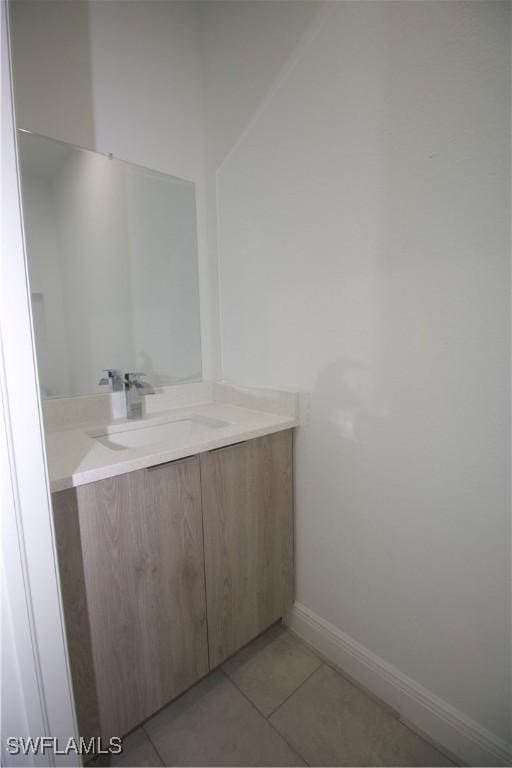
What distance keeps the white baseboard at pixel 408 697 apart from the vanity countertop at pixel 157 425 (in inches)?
32.4

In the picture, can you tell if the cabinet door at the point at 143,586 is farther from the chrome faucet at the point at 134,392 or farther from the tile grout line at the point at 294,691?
the chrome faucet at the point at 134,392

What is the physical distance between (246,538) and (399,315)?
0.90 meters

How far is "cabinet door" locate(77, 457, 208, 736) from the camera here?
35.1 inches

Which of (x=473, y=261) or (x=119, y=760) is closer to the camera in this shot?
(x=473, y=261)

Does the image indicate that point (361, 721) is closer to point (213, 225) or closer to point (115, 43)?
point (213, 225)

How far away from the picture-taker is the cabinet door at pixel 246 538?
1131 millimetres

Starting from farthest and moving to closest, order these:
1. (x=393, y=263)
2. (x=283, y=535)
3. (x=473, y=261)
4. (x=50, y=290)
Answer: (x=283, y=535) < (x=50, y=290) < (x=393, y=263) < (x=473, y=261)

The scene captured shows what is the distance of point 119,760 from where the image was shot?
3.33ft

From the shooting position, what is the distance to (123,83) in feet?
4.37

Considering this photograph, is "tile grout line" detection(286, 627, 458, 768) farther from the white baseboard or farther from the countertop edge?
the countertop edge

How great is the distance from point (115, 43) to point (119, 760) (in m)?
2.40

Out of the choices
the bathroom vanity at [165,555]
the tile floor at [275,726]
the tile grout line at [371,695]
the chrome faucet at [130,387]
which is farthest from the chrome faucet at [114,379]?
the tile grout line at [371,695]

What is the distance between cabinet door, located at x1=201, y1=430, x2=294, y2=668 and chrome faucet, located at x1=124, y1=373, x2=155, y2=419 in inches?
18.6

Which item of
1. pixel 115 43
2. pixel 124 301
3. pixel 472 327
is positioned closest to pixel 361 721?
pixel 472 327
